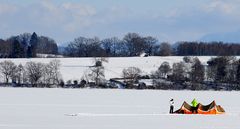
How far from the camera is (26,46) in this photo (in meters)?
118

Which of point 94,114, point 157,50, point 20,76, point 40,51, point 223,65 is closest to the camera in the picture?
point 94,114

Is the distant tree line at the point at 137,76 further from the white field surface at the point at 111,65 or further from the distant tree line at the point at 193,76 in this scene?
the white field surface at the point at 111,65

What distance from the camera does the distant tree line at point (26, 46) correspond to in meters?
102

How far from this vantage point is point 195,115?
22328mm

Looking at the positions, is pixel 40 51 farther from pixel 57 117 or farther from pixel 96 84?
pixel 57 117

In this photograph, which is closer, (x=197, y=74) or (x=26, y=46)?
(x=197, y=74)

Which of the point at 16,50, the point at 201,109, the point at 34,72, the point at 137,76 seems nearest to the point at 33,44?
the point at 16,50

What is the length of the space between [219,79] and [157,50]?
124 feet

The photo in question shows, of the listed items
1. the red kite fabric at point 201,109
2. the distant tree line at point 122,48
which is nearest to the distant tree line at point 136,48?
the distant tree line at point 122,48

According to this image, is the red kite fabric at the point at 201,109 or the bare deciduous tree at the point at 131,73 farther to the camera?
the bare deciduous tree at the point at 131,73

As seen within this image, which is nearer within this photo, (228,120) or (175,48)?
(228,120)

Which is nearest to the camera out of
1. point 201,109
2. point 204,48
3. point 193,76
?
point 201,109

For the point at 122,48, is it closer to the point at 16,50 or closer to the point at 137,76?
the point at 16,50

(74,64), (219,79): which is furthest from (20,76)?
(219,79)
